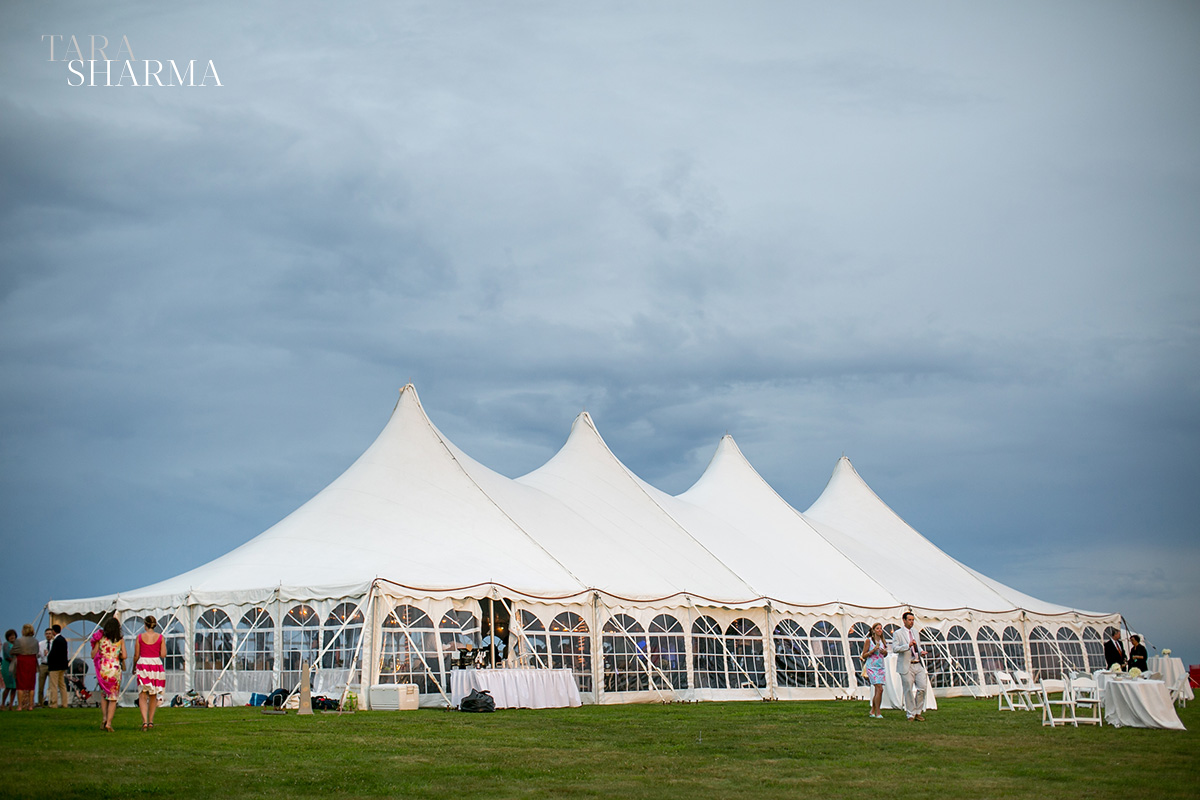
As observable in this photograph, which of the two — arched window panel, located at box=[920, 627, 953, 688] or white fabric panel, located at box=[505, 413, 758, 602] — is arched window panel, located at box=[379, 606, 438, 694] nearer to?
white fabric panel, located at box=[505, 413, 758, 602]

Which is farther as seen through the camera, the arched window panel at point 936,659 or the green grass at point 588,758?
the arched window panel at point 936,659

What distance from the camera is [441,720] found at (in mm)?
14492

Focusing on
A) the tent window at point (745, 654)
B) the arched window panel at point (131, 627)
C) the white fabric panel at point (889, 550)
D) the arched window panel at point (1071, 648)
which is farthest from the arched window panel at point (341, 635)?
the arched window panel at point (1071, 648)

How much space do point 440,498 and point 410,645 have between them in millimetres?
4389

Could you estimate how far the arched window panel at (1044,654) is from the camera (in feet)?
90.9

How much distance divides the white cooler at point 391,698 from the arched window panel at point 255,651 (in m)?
2.63

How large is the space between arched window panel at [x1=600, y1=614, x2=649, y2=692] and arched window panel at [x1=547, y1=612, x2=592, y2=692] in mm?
376

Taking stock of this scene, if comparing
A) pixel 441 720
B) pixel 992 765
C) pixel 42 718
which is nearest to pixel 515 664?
pixel 441 720

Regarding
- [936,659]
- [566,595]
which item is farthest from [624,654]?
[936,659]

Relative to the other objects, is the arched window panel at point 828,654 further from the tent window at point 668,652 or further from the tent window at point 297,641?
the tent window at point 297,641

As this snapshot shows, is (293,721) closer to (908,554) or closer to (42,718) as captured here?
(42,718)

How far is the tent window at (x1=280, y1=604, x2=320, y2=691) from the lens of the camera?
18.3 metres

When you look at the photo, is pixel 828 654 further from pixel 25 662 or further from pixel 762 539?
pixel 25 662

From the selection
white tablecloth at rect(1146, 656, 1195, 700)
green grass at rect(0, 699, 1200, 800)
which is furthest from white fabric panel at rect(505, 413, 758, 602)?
white tablecloth at rect(1146, 656, 1195, 700)
